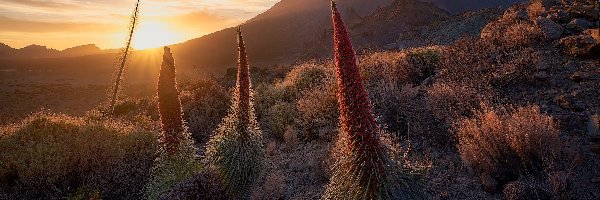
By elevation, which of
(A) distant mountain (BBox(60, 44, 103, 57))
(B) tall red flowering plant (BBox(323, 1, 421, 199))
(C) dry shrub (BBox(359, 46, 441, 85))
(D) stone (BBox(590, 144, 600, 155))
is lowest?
(A) distant mountain (BBox(60, 44, 103, 57))

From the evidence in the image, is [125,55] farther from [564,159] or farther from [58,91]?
[58,91]

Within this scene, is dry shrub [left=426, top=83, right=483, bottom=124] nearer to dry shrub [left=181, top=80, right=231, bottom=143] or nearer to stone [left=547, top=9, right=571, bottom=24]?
stone [left=547, top=9, right=571, bottom=24]

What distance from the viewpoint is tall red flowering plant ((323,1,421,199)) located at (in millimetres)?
2807

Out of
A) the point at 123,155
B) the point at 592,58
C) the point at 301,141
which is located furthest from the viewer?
the point at 301,141

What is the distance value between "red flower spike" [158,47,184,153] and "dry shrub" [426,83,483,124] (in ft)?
13.0

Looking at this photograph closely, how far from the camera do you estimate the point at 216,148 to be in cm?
513

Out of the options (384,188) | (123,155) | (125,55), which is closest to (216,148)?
(384,188)

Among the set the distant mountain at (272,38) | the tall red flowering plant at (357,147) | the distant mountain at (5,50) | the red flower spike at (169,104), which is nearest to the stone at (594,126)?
→ the tall red flowering plant at (357,147)

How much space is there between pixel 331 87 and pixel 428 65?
307cm

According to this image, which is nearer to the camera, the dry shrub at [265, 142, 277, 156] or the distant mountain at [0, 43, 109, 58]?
the dry shrub at [265, 142, 277, 156]

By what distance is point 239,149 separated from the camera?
196 inches

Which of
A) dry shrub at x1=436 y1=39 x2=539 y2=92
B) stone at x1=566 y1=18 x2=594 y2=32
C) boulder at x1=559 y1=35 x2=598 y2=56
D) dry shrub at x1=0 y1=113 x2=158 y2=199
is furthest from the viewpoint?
stone at x1=566 y1=18 x2=594 y2=32

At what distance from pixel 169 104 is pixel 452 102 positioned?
4476 millimetres

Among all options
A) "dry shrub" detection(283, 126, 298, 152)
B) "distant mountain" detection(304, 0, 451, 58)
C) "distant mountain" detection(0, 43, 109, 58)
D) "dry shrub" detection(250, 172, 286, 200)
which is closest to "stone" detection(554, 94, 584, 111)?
"dry shrub" detection(250, 172, 286, 200)
